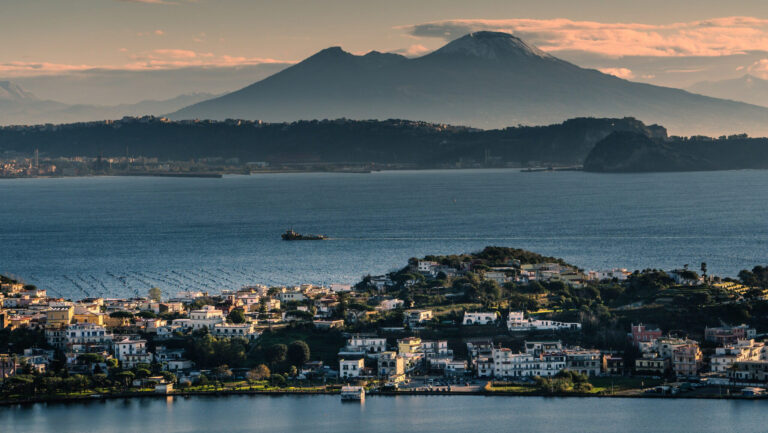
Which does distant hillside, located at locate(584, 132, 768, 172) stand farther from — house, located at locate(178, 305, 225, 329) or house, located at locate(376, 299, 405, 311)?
house, located at locate(178, 305, 225, 329)

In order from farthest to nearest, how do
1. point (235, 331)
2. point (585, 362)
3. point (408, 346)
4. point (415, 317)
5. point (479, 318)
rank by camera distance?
point (415, 317), point (479, 318), point (235, 331), point (408, 346), point (585, 362)

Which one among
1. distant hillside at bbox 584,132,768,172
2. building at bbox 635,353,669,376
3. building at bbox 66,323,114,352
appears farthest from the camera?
distant hillside at bbox 584,132,768,172

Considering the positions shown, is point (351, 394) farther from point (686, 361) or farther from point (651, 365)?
point (686, 361)

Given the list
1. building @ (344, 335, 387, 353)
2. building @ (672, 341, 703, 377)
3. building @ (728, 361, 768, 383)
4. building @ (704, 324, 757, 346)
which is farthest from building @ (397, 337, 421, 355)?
building @ (728, 361, 768, 383)

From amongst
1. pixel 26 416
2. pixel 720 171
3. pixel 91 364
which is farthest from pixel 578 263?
pixel 720 171

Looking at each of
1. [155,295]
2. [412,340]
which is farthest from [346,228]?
[412,340]

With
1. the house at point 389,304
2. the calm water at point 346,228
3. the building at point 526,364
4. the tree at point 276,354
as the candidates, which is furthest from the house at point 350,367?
the calm water at point 346,228

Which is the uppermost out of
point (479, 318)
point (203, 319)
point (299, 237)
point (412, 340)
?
point (299, 237)
